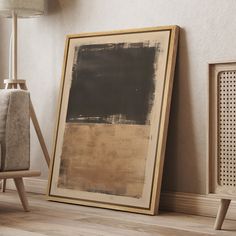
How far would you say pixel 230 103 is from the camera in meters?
2.66

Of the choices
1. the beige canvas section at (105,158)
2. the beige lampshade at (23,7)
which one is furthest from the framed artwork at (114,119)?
the beige lampshade at (23,7)

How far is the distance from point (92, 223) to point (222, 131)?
795 millimetres

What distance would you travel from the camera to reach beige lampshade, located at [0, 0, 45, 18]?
363 centimetres

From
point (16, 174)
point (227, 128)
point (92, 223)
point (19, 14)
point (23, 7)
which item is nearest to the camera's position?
point (227, 128)

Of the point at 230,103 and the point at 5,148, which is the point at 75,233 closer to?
the point at 5,148

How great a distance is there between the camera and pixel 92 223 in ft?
9.19

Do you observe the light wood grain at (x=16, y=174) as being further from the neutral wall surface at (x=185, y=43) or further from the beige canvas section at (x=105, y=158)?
the neutral wall surface at (x=185, y=43)

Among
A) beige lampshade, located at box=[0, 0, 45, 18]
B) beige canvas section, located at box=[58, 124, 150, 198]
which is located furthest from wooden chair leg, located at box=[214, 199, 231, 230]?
beige lampshade, located at box=[0, 0, 45, 18]

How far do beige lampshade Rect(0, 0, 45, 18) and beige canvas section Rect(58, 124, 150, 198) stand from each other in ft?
2.69

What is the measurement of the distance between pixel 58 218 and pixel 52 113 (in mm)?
1096

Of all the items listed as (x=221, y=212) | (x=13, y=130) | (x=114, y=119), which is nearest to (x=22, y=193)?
(x=13, y=130)

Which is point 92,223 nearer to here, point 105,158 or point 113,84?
point 105,158

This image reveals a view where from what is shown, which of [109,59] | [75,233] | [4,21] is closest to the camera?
[75,233]

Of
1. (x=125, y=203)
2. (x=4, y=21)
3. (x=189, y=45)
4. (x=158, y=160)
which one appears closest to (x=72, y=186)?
(x=125, y=203)
